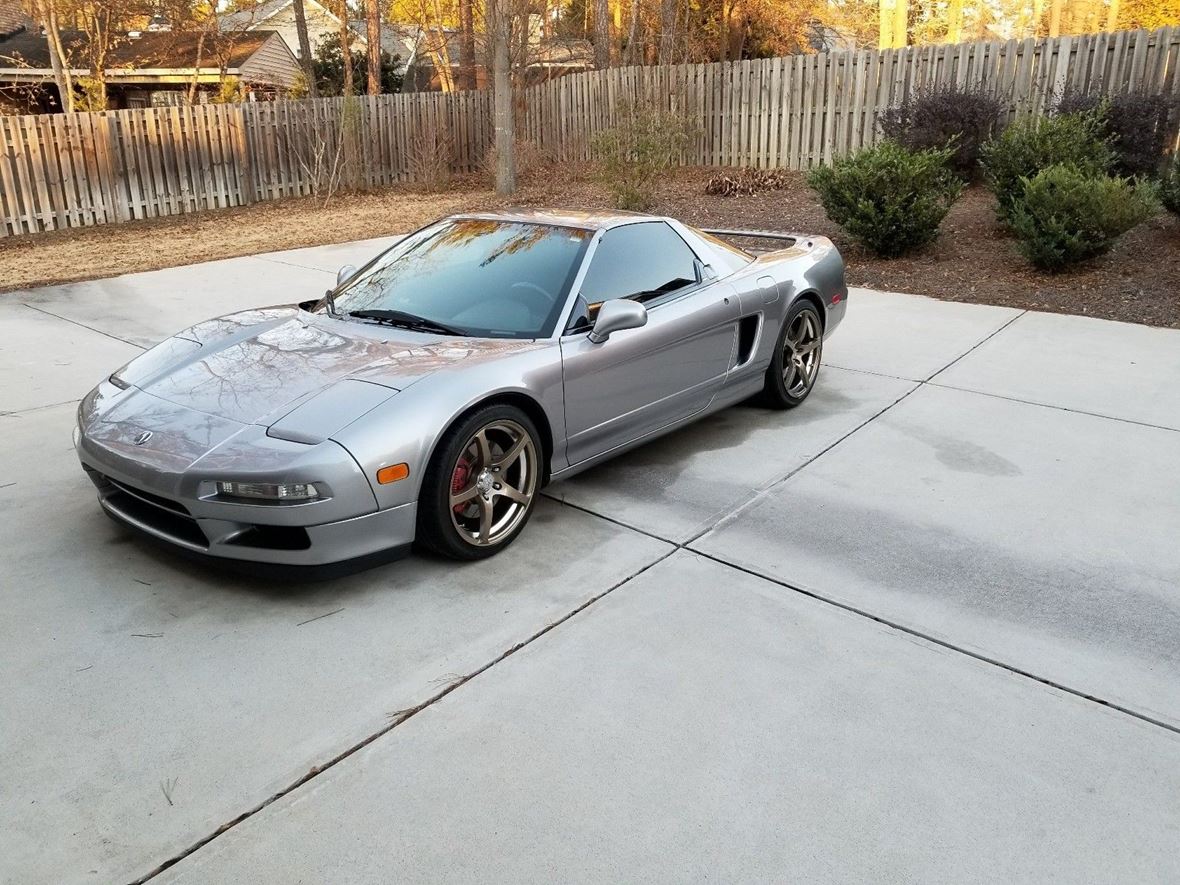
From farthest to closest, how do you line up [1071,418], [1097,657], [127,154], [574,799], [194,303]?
[127,154]
[194,303]
[1071,418]
[1097,657]
[574,799]

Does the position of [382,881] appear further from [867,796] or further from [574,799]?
[867,796]

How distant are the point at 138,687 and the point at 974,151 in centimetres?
1313

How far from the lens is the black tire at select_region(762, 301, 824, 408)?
19.1 feet

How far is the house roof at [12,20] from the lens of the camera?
27.1 meters

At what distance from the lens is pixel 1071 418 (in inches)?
235

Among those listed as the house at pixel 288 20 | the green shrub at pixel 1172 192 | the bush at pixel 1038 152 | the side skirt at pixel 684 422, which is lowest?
the side skirt at pixel 684 422

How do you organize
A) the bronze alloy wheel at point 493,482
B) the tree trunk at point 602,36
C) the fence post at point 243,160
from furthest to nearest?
the tree trunk at point 602,36 < the fence post at point 243,160 < the bronze alloy wheel at point 493,482

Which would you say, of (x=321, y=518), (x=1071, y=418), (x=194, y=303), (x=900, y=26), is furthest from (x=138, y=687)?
(x=900, y=26)

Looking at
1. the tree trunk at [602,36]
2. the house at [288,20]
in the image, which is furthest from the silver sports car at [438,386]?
the house at [288,20]

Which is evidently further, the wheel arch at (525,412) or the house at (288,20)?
the house at (288,20)

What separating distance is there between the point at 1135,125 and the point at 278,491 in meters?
11.8

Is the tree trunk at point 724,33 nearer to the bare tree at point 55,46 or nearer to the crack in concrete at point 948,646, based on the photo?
the bare tree at point 55,46

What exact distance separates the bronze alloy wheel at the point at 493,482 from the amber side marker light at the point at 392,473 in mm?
231

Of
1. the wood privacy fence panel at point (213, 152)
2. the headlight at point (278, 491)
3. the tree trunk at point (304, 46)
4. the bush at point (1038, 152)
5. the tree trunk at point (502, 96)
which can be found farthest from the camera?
the tree trunk at point (304, 46)
